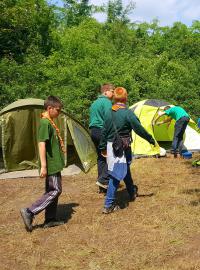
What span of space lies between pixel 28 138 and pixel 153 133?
3.49 metres

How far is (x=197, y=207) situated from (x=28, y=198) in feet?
9.93

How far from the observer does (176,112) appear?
10211mm

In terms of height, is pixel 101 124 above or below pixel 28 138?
above

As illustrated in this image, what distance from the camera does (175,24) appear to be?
36.4 m

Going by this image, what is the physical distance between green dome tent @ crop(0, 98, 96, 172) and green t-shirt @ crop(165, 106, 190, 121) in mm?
2253

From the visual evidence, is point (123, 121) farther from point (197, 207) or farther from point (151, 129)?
point (151, 129)

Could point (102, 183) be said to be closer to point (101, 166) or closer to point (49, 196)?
point (101, 166)

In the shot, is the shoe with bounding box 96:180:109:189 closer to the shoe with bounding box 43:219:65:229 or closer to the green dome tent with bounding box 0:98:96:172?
the shoe with bounding box 43:219:65:229

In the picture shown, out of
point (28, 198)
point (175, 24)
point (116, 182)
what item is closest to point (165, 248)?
point (116, 182)

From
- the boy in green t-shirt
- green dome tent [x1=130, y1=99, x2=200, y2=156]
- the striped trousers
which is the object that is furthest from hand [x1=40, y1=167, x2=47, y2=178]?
green dome tent [x1=130, y1=99, x2=200, y2=156]

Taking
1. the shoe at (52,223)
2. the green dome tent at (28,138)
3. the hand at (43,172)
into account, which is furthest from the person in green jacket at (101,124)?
the green dome tent at (28,138)

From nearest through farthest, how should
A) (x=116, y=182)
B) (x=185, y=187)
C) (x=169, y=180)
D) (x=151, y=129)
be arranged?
(x=116, y=182), (x=185, y=187), (x=169, y=180), (x=151, y=129)

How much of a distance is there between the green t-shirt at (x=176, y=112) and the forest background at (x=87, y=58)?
403cm

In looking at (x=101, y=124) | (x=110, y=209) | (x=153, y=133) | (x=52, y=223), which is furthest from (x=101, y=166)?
(x=153, y=133)
